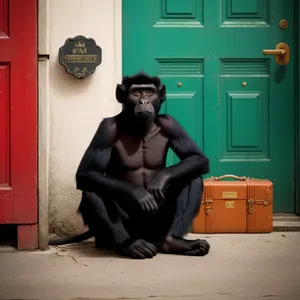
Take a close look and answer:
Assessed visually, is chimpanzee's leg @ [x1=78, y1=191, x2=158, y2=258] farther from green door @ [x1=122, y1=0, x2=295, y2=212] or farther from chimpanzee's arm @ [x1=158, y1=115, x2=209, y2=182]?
green door @ [x1=122, y1=0, x2=295, y2=212]

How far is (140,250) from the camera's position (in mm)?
3602

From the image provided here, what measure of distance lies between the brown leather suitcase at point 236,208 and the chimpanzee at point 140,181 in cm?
42

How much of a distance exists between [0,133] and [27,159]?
0.68ft

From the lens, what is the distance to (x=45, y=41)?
12.3 ft

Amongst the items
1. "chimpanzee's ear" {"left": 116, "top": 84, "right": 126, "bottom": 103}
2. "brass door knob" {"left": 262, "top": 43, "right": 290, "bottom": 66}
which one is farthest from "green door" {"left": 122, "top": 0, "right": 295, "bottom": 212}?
"chimpanzee's ear" {"left": 116, "top": 84, "right": 126, "bottom": 103}

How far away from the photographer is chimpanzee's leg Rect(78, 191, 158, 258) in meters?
3.62

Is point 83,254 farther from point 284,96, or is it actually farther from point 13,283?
point 284,96

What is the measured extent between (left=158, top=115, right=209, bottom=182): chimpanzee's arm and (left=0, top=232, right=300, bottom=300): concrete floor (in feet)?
1.48

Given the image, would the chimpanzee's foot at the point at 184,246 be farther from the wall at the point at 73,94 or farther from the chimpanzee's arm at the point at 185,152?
the wall at the point at 73,94

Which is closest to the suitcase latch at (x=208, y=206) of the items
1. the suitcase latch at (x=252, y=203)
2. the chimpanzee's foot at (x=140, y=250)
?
the suitcase latch at (x=252, y=203)

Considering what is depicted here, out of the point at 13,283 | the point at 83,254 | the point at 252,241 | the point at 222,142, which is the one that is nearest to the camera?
the point at 13,283

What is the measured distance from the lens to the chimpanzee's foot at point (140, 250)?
3588mm

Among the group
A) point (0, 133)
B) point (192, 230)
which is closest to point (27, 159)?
point (0, 133)

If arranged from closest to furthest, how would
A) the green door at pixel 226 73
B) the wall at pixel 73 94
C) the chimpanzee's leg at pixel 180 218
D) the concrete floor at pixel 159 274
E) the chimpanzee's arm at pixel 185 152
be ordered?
the concrete floor at pixel 159 274
the chimpanzee's leg at pixel 180 218
the chimpanzee's arm at pixel 185 152
the wall at pixel 73 94
the green door at pixel 226 73
